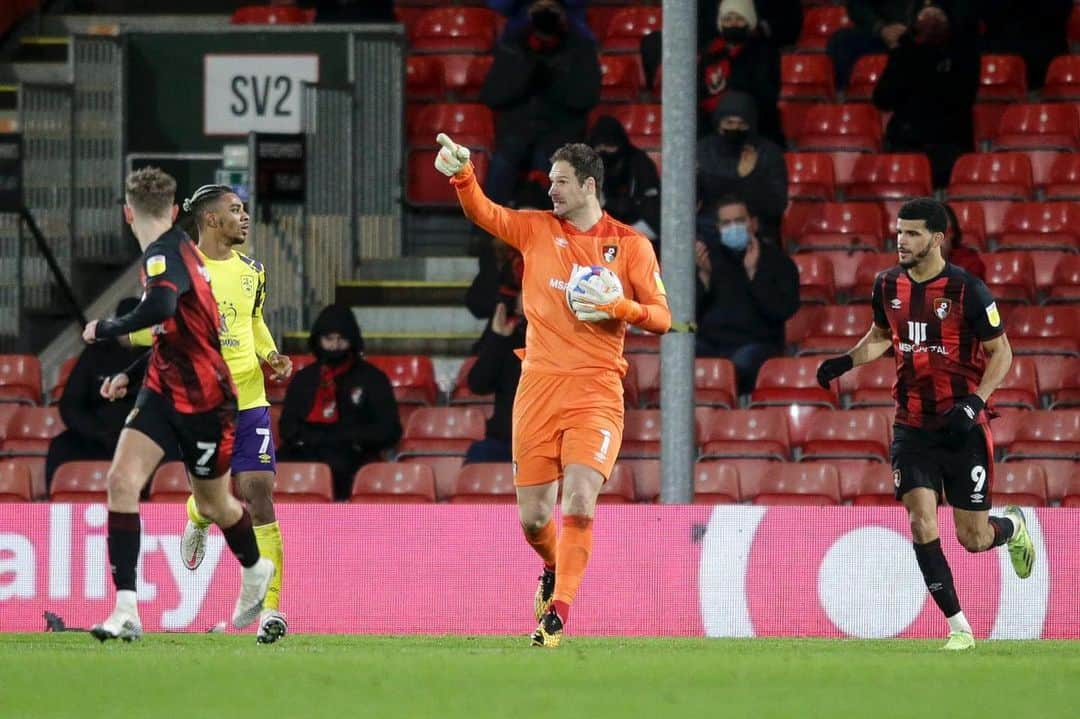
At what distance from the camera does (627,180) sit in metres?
15.4

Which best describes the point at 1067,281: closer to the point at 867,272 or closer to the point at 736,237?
the point at 867,272

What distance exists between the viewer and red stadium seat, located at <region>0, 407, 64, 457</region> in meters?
15.2

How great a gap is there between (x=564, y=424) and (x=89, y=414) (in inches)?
232

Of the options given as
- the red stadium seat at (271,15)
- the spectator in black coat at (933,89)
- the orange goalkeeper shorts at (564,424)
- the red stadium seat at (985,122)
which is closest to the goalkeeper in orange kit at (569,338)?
the orange goalkeeper shorts at (564,424)

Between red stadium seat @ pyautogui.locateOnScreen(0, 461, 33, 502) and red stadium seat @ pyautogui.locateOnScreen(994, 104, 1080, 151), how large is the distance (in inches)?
311

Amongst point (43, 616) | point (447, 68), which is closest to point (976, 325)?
point (43, 616)

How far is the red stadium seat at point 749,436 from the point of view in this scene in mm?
13953

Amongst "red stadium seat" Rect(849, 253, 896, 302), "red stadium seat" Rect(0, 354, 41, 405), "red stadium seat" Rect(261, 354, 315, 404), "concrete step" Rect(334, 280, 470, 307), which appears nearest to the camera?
"red stadium seat" Rect(261, 354, 315, 404)

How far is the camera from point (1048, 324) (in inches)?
574

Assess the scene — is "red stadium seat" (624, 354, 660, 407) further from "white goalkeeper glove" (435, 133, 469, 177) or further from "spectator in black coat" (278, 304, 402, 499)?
"white goalkeeper glove" (435, 133, 469, 177)

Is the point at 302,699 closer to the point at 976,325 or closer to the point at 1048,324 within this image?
the point at 976,325

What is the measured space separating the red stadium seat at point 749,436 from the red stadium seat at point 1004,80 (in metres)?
4.52

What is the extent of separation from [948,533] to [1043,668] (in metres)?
3.69

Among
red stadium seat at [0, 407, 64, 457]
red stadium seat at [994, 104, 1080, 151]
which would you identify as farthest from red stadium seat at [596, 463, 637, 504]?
red stadium seat at [994, 104, 1080, 151]
